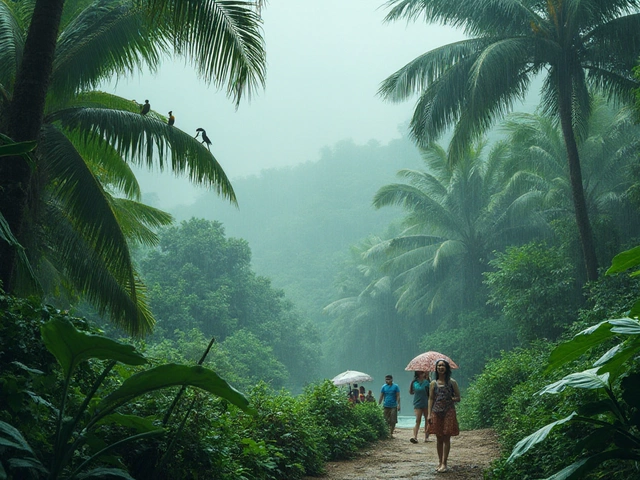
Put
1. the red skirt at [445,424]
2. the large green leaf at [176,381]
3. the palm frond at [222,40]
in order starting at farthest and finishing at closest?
the red skirt at [445,424]
the palm frond at [222,40]
the large green leaf at [176,381]

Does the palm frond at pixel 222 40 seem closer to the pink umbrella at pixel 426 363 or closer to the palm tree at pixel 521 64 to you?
the palm tree at pixel 521 64

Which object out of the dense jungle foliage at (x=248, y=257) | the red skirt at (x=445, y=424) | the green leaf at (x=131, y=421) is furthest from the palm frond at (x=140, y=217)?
the green leaf at (x=131, y=421)

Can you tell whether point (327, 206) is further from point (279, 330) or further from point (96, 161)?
point (96, 161)

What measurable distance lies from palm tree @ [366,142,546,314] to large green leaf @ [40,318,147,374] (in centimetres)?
2423

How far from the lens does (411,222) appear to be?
3186cm

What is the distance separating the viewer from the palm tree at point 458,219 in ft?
90.4

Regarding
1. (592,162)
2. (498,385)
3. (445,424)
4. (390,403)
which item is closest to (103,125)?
(445,424)

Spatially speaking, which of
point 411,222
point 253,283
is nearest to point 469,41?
point 411,222

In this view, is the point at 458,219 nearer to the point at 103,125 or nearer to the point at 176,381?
the point at 103,125

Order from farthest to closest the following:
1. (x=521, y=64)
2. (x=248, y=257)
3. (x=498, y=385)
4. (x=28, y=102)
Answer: (x=248, y=257)
(x=521, y=64)
(x=498, y=385)
(x=28, y=102)

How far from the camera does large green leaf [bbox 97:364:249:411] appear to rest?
2.54 m

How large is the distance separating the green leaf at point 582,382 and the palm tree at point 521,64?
1060cm

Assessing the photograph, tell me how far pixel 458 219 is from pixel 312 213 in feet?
219

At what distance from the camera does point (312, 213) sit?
314ft
